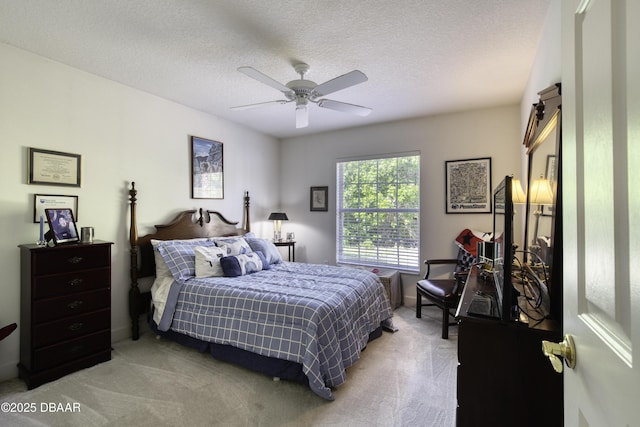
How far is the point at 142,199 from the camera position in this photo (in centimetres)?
337

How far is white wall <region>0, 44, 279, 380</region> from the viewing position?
245 centimetres

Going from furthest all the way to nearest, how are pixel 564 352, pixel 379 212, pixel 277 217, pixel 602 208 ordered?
pixel 277 217, pixel 379 212, pixel 564 352, pixel 602 208

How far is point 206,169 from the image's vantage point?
405 centimetres

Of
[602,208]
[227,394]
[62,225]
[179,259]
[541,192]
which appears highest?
[541,192]

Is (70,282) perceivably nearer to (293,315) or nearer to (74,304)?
(74,304)

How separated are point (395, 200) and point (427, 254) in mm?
899

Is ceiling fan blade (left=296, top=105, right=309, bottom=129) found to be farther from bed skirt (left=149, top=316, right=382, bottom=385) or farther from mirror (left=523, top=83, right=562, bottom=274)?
bed skirt (left=149, top=316, right=382, bottom=385)

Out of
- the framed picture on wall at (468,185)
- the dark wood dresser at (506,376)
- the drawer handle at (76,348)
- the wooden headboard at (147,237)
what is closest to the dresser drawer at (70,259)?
the wooden headboard at (147,237)

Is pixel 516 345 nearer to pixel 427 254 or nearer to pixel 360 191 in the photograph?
pixel 427 254

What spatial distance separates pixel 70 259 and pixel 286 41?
8.14ft

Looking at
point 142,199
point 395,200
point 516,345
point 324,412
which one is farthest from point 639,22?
point 395,200

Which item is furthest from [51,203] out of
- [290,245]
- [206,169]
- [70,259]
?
[290,245]

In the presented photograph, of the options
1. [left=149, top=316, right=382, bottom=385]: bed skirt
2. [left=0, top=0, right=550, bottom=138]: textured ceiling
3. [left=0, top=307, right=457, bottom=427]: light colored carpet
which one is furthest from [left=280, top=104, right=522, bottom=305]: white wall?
[left=149, top=316, right=382, bottom=385]: bed skirt

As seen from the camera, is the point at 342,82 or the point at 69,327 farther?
the point at 69,327
